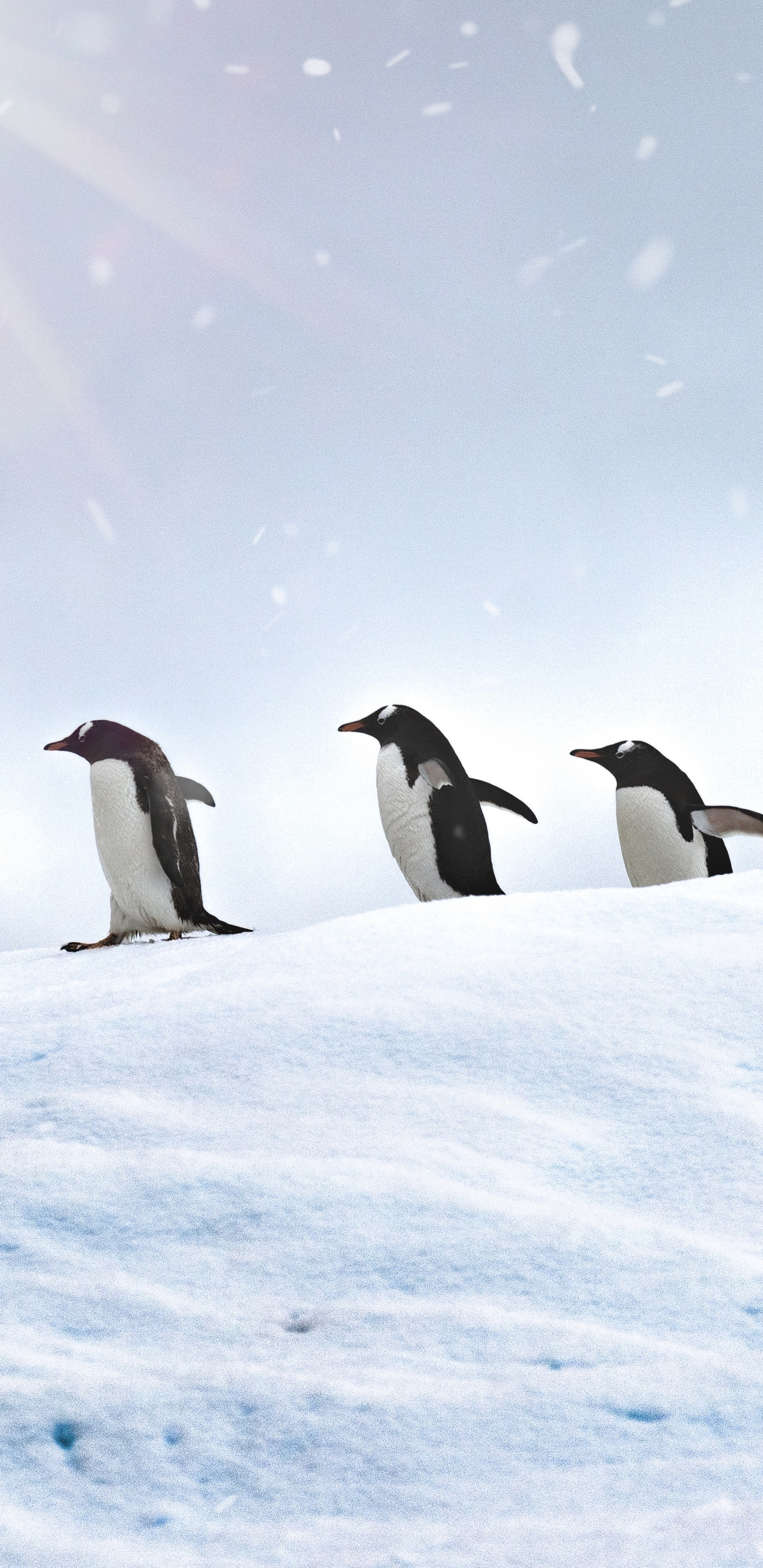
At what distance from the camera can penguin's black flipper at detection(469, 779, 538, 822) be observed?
6.36 meters

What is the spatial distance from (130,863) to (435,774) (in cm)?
170

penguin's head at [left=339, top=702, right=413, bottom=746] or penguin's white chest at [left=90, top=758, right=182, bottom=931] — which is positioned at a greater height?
penguin's head at [left=339, top=702, right=413, bottom=746]

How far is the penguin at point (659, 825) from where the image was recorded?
595 cm

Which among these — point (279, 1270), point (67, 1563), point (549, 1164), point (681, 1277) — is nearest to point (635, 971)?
point (549, 1164)

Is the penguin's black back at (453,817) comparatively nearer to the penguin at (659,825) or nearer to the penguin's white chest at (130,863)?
the penguin at (659,825)

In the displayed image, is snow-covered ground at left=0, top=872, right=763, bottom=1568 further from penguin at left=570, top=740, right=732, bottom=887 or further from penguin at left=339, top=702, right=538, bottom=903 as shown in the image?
penguin at left=570, top=740, right=732, bottom=887

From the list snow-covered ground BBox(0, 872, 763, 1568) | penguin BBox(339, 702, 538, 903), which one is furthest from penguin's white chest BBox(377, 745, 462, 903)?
snow-covered ground BBox(0, 872, 763, 1568)

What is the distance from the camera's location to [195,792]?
579cm

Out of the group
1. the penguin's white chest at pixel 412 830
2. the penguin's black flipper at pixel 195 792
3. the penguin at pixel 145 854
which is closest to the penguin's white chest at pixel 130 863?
the penguin at pixel 145 854

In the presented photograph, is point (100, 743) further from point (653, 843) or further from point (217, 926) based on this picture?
point (653, 843)

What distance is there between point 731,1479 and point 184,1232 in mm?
707

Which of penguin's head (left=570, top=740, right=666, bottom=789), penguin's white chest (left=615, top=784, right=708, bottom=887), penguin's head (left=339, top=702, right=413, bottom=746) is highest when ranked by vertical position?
penguin's head (left=339, top=702, right=413, bottom=746)

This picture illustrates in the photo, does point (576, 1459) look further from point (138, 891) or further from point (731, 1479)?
point (138, 891)

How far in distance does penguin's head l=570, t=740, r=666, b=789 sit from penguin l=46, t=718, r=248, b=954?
2.69 metres
